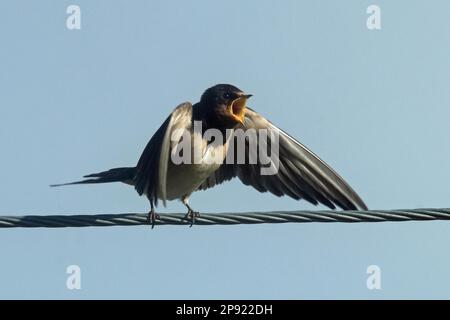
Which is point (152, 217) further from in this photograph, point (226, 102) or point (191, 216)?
point (226, 102)

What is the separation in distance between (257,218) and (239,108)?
210cm

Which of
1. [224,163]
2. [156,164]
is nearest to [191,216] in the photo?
[156,164]

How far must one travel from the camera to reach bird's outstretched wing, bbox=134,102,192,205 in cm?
722

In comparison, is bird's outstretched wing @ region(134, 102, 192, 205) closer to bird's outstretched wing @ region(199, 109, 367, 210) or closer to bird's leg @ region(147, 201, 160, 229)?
bird's leg @ region(147, 201, 160, 229)

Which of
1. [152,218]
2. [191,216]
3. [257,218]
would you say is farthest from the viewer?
[191,216]

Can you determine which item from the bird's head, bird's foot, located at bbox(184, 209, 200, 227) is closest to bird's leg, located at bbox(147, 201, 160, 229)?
bird's foot, located at bbox(184, 209, 200, 227)

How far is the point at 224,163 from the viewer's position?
342 inches

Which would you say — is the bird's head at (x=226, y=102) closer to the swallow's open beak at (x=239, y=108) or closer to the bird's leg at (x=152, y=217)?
the swallow's open beak at (x=239, y=108)

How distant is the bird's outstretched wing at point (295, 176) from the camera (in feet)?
26.5

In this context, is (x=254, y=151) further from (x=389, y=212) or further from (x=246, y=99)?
(x=389, y=212)

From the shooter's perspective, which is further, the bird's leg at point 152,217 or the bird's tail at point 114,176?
the bird's tail at point 114,176

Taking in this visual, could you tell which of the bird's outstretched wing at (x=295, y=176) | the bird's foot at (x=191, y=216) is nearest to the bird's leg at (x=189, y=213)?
the bird's foot at (x=191, y=216)

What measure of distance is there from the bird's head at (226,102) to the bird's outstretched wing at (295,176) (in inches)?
11.6

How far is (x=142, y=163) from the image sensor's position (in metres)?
7.47
